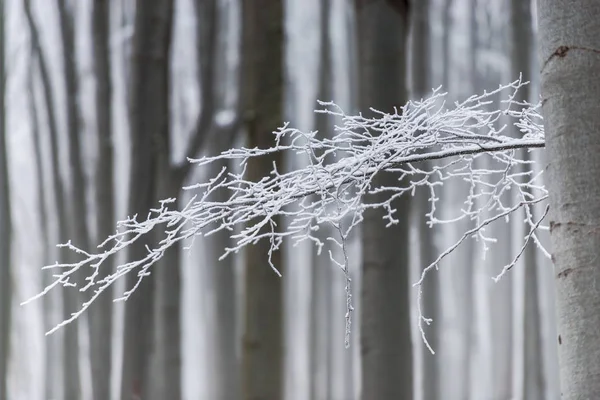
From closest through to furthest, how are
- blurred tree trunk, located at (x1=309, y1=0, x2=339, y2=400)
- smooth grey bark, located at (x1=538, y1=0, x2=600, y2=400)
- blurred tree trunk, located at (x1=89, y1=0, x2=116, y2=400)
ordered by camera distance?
smooth grey bark, located at (x1=538, y1=0, x2=600, y2=400)
blurred tree trunk, located at (x1=89, y1=0, x2=116, y2=400)
blurred tree trunk, located at (x1=309, y1=0, x2=339, y2=400)

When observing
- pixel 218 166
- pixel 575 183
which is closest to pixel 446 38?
pixel 218 166

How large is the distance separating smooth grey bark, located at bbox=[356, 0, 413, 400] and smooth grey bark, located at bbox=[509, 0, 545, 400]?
5.06ft

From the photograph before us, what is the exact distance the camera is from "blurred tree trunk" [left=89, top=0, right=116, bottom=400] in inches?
118

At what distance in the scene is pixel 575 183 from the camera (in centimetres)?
51

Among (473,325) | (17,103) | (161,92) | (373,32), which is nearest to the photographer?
(373,32)

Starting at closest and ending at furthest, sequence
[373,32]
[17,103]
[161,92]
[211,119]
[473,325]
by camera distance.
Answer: [373,32], [161,92], [211,119], [17,103], [473,325]

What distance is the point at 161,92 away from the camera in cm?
271

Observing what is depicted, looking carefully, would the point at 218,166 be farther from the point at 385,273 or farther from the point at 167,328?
the point at 385,273

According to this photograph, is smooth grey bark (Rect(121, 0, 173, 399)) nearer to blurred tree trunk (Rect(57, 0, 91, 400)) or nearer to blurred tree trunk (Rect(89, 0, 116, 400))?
blurred tree trunk (Rect(89, 0, 116, 400))

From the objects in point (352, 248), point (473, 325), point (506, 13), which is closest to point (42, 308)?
point (352, 248)

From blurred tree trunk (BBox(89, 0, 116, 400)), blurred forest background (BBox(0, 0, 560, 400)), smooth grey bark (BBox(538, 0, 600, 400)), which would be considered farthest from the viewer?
blurred tree trunk (BBox(89, 0, 116, 400))

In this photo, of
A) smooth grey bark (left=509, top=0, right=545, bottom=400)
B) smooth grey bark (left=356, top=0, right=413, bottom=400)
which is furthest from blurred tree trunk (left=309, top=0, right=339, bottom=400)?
smooth grey bark (left=356, top=0, right=413, bottom=400)

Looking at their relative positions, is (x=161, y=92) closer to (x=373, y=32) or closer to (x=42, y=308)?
(x=373, y=32)

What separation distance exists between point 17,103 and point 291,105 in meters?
1.29
